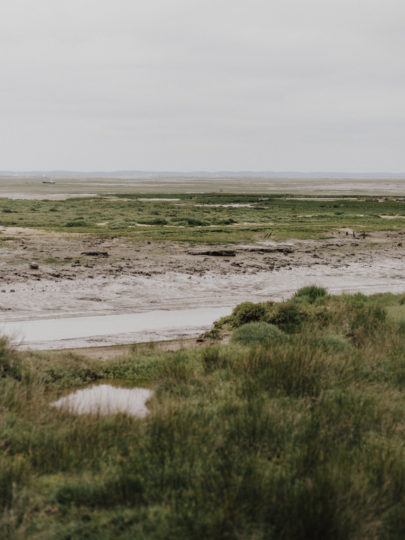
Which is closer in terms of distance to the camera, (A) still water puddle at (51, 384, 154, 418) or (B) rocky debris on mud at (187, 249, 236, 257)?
(A) still water puddle at (51, 384, 154, 418)

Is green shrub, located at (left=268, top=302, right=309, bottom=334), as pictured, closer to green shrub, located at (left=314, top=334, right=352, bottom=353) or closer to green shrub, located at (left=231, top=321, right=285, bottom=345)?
green shrub, located at (left=231, top=321, right=285, bottom=345)

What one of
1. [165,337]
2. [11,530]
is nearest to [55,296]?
[165,337]

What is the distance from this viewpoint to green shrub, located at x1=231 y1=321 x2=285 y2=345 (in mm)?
9664

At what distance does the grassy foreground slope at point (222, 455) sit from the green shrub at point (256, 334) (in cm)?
165

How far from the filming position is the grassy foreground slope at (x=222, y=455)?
4105 millimetres

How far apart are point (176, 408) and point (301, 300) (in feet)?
26.2

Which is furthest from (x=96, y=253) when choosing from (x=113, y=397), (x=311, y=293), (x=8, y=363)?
(x=113, y=397)

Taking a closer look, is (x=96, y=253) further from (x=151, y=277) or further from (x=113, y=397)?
(x=113, y=397)

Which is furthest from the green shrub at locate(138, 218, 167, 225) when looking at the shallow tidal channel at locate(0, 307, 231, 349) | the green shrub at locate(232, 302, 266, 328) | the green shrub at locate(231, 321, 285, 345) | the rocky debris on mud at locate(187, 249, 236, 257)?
the green shrub at locate(231, 321, 285, 345)

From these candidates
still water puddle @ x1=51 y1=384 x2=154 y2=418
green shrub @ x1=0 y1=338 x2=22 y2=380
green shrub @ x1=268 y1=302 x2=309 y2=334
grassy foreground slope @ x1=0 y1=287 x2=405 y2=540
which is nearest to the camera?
grassy foreground slope @ x1=0 y1=287 x2=405 y2=540

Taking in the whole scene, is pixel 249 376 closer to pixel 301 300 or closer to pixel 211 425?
pixel 211 425

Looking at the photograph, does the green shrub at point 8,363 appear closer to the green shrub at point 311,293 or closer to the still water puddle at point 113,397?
the still water puddle at point 113,397

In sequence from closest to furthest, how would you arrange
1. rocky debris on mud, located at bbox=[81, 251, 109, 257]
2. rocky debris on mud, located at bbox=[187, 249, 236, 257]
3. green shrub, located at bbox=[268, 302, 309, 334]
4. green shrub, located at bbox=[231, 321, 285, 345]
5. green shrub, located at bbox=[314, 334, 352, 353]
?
green shrub, located at bbox=[314, 334, 352, 353] → green shrub, located at bbox=[231, 321, 285, 345] → green shrub, located at bbox=[268, 302, 309, 334] → rocky debris on mud, located at bbox=[81, 251, 109, 257] → rocky debris on mud, located at bbox=[187, 249, 236, 257]

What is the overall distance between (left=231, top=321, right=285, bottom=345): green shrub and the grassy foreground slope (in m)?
1.65
